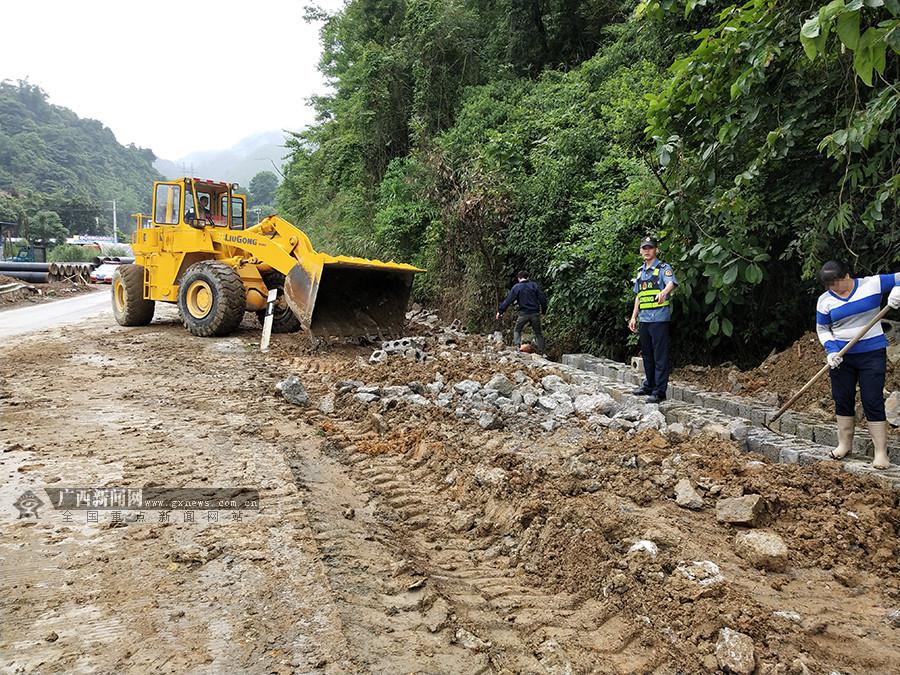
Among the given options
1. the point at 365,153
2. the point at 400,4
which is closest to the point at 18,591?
the point at 365,153

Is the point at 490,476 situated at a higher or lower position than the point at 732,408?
lower

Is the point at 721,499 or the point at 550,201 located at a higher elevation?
the point at 550,201

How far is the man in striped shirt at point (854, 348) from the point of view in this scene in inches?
154

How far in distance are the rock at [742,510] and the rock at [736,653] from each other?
113 centimetres

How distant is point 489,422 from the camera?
5.05m

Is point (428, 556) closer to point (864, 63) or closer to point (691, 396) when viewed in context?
point (864, 63)

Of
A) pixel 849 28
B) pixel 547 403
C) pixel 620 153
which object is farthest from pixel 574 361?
pixel 849 28

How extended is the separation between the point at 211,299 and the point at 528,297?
17.8 ft

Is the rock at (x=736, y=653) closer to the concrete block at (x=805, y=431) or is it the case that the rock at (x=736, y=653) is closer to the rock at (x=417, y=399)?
the concrete block at (x=805, y=431)

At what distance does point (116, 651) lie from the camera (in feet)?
7.19

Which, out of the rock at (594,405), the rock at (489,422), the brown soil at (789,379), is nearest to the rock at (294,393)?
the rock at (489,422)

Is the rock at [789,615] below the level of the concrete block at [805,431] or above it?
below

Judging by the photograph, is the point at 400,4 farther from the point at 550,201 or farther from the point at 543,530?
the point at 543,530

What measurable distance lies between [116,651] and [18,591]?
74 centimetres
